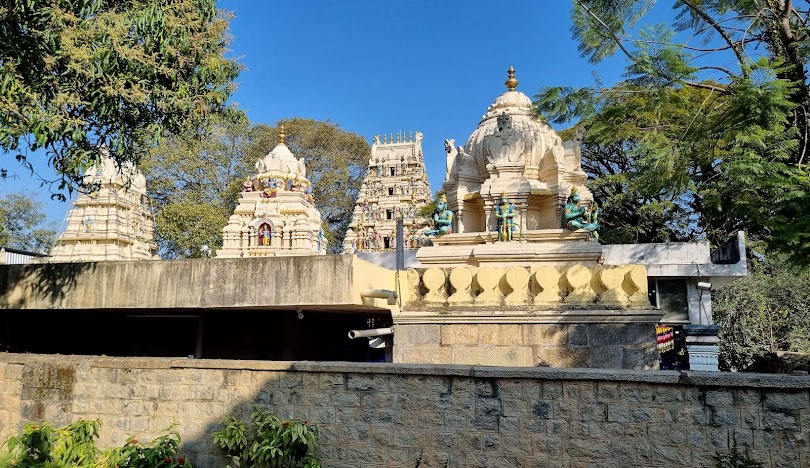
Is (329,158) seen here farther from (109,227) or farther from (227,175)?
(109,227)

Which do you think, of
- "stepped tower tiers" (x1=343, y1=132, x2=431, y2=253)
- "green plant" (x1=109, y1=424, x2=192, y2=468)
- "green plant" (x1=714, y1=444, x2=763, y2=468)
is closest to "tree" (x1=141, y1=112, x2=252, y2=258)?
"stepped tower tiers" (x1=343, y1=132, x2=431, y2=253)

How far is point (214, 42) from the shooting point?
7461 millimetres

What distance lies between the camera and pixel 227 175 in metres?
33.2

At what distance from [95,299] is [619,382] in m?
7.22

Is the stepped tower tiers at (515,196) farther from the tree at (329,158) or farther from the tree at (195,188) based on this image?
the tree at (329,158)

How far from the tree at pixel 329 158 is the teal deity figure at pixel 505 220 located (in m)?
26.5

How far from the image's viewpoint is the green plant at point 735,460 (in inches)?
156

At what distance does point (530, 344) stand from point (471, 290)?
1.26 m

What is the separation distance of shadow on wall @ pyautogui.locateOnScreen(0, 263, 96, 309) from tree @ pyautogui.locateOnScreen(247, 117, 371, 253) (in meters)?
28.1

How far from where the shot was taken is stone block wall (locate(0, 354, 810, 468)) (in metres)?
4.07

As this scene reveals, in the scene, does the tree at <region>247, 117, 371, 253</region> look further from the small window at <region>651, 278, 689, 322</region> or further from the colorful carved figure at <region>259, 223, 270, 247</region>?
the small window at <region>651, 278, 689, 322</region>

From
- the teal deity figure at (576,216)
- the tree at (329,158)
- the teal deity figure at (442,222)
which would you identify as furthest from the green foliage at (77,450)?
the tree at (329,158)

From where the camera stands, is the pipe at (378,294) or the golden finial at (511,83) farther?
the golden finial at (511,83)

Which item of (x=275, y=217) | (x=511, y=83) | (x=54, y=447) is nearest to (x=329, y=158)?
(x=275, y=217)
